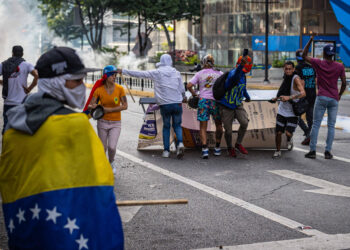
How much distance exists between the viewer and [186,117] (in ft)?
37.6

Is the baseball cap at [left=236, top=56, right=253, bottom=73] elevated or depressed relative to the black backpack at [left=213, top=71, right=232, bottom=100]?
elevated

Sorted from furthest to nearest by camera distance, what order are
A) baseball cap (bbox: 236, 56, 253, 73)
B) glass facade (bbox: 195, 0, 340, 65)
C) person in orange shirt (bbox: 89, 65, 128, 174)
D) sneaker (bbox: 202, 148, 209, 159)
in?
glass facade (bbox: 195, 0, 340, 65), sneaker (bbox: 202, 148, 209, 159), baseball cap (bbox: 236, 56, 253, 73), person in orange shirt (bbox: 89, 65, 128, 174)

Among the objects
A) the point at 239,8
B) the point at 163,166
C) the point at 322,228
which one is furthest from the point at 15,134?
the point at 239,8

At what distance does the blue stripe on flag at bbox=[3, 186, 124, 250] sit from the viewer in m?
2.90

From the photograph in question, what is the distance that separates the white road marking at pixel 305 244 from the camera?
560cm

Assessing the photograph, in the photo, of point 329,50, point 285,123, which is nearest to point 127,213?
point 285,123

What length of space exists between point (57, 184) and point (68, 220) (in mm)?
175

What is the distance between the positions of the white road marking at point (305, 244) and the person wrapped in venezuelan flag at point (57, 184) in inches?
108

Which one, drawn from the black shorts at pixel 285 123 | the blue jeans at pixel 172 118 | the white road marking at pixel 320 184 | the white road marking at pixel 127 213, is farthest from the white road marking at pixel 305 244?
the blue jeans at pixel 172 118

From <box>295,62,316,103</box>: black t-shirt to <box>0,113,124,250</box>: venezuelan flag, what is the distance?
31.2 feet

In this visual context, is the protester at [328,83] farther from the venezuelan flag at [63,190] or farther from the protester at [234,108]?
the venezuelan flag at [63,190]

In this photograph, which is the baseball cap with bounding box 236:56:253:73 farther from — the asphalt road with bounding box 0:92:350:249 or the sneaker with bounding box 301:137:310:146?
the sneaker with bounding box 301:137:310:146

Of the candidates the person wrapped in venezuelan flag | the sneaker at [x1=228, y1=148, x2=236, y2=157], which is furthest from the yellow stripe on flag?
the sneaker at [x1=228, y1=148, x2=236, y2=157]

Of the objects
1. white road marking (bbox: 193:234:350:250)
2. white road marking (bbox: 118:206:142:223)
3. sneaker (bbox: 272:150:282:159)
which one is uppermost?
sneaker (bbox: 272:150:282:159)
